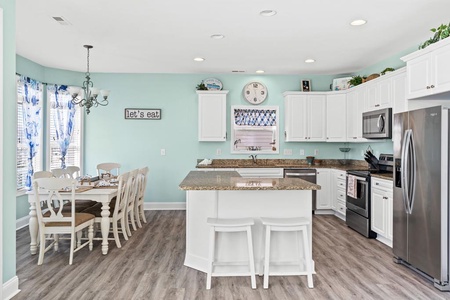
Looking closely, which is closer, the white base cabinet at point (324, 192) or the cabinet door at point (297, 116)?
the white base cabinet at point (324, 192)

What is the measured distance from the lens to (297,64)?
5645 millimetres

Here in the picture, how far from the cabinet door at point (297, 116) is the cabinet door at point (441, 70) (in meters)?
3.02

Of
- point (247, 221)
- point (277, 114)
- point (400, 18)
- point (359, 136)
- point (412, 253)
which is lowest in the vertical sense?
point (412, 253)

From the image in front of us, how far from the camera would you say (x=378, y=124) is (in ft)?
15.6

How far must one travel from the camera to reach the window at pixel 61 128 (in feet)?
19.4

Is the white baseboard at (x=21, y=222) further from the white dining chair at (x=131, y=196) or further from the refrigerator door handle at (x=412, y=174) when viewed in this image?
the refrigerator door handle at (x=412, y=174)

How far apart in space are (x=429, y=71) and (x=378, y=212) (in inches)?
74.7

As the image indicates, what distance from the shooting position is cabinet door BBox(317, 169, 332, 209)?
19.5 feet

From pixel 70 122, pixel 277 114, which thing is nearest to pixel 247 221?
pixel 277 114

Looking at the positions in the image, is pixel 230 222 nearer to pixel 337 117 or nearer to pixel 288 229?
pixel 288 229

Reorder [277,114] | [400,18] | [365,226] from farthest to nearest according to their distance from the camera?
[277,114]
[365,226]
[400,18]

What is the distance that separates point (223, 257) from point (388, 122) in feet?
10.1

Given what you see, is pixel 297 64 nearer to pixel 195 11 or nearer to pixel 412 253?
pixel 195 11

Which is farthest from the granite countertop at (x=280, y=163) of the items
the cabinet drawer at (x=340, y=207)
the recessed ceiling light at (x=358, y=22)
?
the recessed ceiling light at (x=358, y=22)
